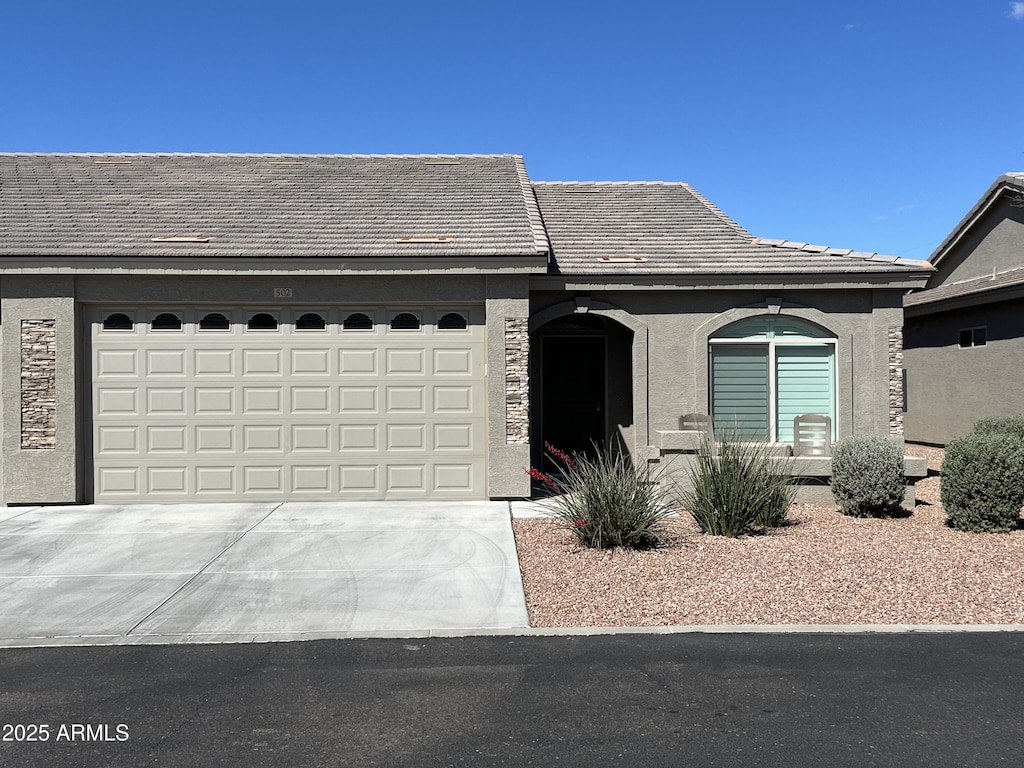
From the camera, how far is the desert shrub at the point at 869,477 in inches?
371

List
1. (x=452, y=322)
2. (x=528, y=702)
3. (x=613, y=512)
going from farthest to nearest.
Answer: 1. (x=452, y=322)
2. (x=613, y=512)
3. (x=528, y=702)

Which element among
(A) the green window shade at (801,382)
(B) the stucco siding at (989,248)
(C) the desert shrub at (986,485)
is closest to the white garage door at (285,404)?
(A) the green window shade at (801,382)

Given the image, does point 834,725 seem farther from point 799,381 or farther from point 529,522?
point 799,381

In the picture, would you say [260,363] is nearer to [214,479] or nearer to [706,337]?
[214,479]

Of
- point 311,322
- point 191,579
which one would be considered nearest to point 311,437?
point 311,322

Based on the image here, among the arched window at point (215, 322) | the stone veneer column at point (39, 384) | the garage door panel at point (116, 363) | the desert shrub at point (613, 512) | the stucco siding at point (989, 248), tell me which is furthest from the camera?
the stucco siding at point (989, 248)

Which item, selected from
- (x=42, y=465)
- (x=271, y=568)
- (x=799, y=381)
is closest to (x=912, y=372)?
(x=799, y=381)

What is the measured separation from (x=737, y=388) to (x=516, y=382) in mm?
3491

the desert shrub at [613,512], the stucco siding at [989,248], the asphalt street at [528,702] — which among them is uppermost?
the stucco siding at [989,248]

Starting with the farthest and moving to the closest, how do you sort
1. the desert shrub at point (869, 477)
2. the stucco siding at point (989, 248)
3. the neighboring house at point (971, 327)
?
the stucco siding at point (989, 248)
the neighboring house at point (971, 327)
the desert shrub at point (869, 477)

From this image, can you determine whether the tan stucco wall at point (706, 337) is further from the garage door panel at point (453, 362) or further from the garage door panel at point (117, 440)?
the garage door panel at point (117, 440)

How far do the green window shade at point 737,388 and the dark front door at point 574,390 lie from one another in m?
2.09

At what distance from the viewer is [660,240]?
12.6 metres

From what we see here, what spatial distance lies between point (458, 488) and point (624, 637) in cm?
572
